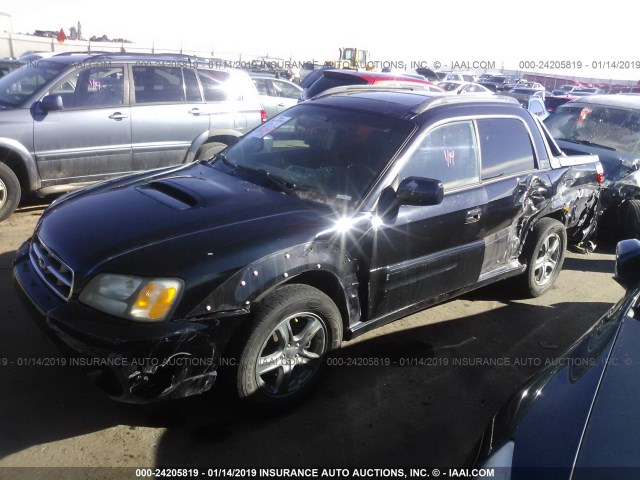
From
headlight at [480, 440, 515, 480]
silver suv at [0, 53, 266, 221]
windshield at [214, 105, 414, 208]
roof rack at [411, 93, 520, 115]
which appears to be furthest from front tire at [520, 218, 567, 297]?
silver suv at [0, 53, 266, 221]

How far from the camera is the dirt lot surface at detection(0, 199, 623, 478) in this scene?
9.43 feet

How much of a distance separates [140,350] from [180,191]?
122 centimetres

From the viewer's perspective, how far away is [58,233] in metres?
3.17

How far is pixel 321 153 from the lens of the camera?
392 centimetres

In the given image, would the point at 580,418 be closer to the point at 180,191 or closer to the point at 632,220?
the point at 180,191

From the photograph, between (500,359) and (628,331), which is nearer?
(628,331)

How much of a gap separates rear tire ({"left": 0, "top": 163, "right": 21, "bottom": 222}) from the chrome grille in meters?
3.02

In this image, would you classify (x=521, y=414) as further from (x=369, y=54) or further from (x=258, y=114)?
(x=369, y=54)

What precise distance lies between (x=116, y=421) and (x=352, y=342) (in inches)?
67.7

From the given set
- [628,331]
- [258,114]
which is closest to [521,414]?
[628,331]

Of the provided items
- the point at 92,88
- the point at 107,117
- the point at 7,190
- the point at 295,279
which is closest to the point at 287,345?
the point at 295,279

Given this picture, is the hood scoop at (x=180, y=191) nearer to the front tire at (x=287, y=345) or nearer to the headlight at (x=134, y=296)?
the headlight at (x=134, y=296)

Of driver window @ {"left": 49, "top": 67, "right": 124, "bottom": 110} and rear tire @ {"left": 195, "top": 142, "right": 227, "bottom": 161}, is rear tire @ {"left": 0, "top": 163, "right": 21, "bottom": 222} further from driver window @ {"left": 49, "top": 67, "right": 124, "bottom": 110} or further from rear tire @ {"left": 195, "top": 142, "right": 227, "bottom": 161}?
rear tire @ {"left": 195, "top": 142, "right": 227, "bottom": 161}

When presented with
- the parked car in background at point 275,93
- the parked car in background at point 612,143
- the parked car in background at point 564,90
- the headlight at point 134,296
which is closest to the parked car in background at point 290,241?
the headlight at point 134,296
